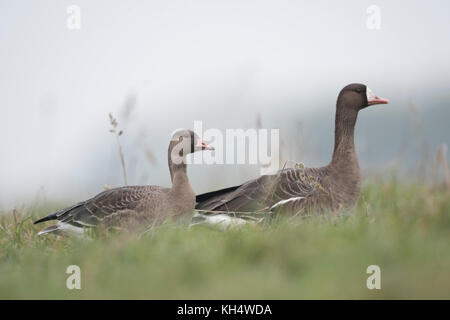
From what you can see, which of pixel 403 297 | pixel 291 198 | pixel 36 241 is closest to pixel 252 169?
pixel 291 198

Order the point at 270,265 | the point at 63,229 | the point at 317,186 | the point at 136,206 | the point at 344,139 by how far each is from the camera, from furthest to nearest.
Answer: the point at 344,139 → the point at 136,206 → the point at 63,229 → the point at 317,186 → the point at 270,265

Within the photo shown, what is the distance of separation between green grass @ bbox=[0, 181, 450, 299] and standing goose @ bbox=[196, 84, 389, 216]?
1.66 m

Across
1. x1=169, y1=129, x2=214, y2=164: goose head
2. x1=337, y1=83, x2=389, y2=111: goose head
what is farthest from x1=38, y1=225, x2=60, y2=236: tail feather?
x1=337, y1=83, x2=389, y2=111: goose head

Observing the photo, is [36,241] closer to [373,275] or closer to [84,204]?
[84,204]

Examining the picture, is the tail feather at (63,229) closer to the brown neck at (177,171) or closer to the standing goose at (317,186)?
the brown neck at (177,171)

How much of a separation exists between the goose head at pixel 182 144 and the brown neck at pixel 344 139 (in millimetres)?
1931

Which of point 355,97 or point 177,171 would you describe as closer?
point 177,171

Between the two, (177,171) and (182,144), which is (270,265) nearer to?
(177,171)

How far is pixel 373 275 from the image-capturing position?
347cm

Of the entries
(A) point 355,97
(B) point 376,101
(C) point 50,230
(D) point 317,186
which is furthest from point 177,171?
(B) point 376,101

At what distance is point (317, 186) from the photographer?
6.09 m

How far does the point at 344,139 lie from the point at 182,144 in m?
2.37

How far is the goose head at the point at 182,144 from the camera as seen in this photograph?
22.9 feet
